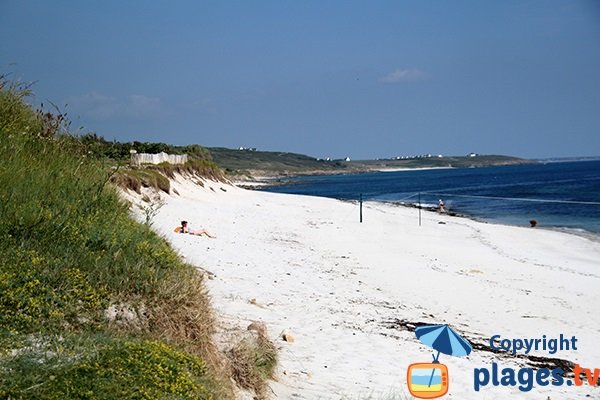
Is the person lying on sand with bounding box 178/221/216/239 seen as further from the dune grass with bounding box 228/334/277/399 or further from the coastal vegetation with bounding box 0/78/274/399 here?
the dune grass with bounding box 228/334/277/399

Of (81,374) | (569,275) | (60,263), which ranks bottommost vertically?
(569,275)

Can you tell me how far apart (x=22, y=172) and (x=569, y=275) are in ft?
44.1

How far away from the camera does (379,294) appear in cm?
1070

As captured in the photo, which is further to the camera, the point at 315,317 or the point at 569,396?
the point at 315,317

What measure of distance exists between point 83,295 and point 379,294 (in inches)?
279

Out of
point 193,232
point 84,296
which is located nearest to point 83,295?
point 84,296

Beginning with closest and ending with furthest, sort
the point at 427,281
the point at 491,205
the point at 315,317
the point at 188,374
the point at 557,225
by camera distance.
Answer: the point at 188,374, the point at 315,317, the point at 427,281, the point at 557,225, the point at 491,205

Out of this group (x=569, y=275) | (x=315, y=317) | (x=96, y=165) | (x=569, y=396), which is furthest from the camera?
(x=569, y=275)

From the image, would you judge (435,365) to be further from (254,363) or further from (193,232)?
(193,232)

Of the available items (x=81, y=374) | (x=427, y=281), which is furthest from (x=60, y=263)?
(x=427, y=281)

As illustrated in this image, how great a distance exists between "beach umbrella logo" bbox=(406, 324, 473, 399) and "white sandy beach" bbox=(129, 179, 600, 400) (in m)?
0.10

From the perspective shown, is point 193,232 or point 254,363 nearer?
point 254,363

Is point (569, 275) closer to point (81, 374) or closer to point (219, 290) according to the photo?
point (219, 290)

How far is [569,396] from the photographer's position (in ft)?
20.4
